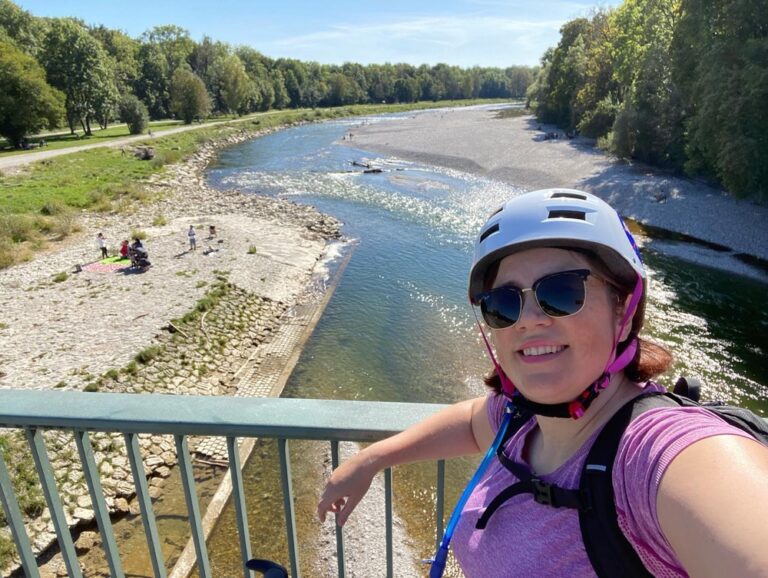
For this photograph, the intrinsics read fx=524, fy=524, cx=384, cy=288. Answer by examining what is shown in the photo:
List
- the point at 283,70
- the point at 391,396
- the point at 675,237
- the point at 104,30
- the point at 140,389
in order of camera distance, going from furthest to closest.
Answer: the point at 283,70, the point at 104,30, the point at 675,237, the point at 391,396, the point at 140,389

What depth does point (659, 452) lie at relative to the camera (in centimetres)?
111

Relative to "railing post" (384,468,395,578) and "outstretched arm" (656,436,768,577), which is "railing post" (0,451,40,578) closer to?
"railing post" (384,468,395,578)

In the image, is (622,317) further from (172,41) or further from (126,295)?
(172,41)

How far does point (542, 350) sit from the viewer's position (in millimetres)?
1505

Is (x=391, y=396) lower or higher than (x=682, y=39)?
lower

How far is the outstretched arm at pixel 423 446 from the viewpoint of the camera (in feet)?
6.21

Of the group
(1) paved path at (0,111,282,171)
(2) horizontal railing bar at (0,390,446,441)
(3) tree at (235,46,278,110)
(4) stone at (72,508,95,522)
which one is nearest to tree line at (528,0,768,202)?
(2) horizontal railing bar at (0,390,446,441)

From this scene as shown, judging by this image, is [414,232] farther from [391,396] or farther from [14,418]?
[14,418]

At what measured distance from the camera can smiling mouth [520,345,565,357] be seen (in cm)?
148

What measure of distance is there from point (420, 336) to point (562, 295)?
48.1 feet

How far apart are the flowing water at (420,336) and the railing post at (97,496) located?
21.5 feet

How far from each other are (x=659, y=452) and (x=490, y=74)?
184m

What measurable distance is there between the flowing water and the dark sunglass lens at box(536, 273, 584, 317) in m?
8.11

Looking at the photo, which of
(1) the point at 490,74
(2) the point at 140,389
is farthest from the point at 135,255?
(1) the point at 490,74
